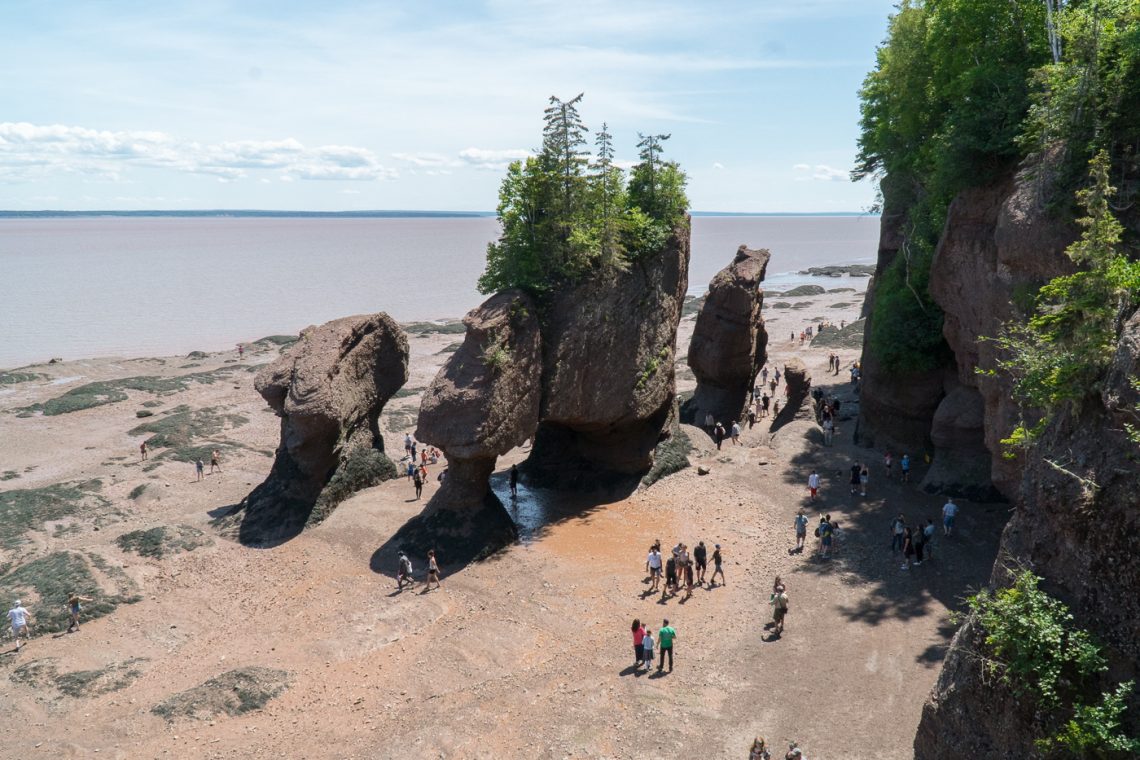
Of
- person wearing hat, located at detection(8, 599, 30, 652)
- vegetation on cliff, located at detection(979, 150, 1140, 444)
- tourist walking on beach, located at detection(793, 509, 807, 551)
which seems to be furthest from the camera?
tourist walking on beach, located at detection(793, 509, 807, 551)

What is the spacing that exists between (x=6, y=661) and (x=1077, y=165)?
88.7 feet

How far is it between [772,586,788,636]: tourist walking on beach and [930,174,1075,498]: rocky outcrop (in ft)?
20.5

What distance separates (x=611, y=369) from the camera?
88.5ft

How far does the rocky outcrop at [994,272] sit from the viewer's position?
1828 cm

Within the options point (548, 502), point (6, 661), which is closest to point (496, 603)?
point (548, 502)

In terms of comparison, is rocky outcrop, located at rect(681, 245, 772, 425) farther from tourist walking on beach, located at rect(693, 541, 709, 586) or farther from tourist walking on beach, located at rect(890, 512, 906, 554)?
tourist walking on beach, located at rect(693, 541, 709, 586)

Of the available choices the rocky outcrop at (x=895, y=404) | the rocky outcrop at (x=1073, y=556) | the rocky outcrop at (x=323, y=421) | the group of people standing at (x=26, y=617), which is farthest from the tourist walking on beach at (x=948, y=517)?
the group of people standing at (x=26, y=617)

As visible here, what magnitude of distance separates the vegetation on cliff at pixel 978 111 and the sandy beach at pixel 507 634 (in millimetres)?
7109

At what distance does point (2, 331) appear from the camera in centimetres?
7856

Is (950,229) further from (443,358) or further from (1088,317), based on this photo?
(443,358)

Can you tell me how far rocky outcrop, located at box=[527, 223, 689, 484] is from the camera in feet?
84.5

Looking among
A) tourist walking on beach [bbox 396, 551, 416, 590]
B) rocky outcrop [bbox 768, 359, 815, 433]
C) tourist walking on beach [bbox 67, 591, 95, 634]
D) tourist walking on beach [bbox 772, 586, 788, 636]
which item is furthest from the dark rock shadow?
tourist walking on beach [bbox 67, 591, 95, 634]

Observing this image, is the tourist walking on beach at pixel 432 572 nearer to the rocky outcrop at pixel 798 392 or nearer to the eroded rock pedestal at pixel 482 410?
the eroded rock pedestal at pixel 482 410

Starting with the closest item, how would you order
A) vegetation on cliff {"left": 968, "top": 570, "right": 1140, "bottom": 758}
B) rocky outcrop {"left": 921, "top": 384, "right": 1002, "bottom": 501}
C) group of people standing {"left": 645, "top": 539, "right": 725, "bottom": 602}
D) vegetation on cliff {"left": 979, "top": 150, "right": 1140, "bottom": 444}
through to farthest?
1. vegetation on cliff {"left": 968, "top": 570, "right": 1140, "bottom": 758}
2. vegetation on cliff {"left": 979, "top": 150, "right": 1140, "bottom": 444}
3. group of people standing {"left": 645, "top": 539, "right": 725, "bottom": 602}
4. rocky outcrop {"left": 921, "top": 384, "right": 1002, "bottom": 501}
